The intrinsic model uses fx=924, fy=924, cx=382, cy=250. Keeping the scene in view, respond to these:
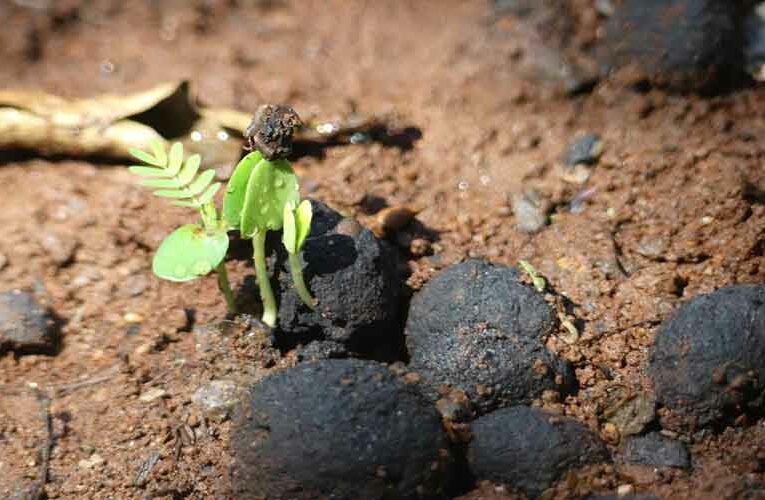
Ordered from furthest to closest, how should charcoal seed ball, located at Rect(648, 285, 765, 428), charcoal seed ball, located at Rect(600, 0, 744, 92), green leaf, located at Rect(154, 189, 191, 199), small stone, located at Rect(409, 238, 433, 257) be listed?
charcoal seed ball, located at Rect(600, 0, 744, 92) < small stone, located at Rect(409, 238, 433, 257) < green leaf, located at Rect(154, 189, 191, 199) < charcoal seed ball, located at Rect(648, 285, 765, 428)

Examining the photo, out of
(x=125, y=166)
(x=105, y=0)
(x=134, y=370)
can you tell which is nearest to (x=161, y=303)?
(x=134, y=370)

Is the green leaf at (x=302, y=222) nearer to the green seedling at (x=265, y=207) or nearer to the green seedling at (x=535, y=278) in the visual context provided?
the green seedling at (x=265, y=207)

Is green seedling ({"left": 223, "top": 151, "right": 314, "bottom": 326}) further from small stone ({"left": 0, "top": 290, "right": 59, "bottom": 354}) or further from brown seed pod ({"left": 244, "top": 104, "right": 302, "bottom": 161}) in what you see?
small stone ({"left": 0, "top": 290, "right": 59, "bottom": 354})

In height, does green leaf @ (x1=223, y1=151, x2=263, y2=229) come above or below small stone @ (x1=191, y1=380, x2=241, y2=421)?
above

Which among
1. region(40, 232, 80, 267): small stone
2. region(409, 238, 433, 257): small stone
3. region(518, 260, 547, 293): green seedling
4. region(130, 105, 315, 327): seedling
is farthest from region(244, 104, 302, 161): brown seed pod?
region(40, 232, 80, 267): small stone

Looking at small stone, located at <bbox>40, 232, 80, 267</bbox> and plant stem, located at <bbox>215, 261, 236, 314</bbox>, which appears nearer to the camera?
plant stem, located at <bbox>215, 261, 236, 314</bbox>

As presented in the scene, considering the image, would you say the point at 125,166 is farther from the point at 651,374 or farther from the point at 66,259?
the point at 651,374
